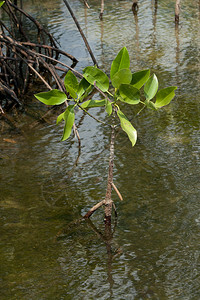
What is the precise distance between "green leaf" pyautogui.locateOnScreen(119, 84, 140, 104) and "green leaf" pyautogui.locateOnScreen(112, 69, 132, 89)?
0.03 m

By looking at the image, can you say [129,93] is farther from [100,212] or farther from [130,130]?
[100,212]

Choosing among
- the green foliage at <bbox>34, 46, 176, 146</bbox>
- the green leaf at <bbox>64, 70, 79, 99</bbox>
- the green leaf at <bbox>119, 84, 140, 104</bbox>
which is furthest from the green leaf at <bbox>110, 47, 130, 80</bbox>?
the green leaf at <bbox>64, 70, 79, 99</bbox>

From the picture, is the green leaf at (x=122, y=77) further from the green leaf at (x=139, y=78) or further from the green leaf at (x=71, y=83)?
the green leaf at (x=71, y=83)

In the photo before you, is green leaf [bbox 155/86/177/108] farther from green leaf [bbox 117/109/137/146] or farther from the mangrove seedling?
green leaf [bbox 117/109/137/146]

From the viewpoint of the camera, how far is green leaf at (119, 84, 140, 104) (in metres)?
2.92

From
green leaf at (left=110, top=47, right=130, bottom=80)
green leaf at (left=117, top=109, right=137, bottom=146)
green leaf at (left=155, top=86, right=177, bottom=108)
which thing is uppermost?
green leaf at (left=110, top=47, right=130, bottom=80)

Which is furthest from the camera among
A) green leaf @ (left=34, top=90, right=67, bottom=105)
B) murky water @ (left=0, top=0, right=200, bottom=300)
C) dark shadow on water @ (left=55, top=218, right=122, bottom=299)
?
dark shadow on water @ (left=55, top=218, right=122, bottom=299)

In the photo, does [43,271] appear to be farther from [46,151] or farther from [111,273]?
[46,151]

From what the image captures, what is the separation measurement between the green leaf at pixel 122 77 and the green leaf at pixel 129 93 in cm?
3

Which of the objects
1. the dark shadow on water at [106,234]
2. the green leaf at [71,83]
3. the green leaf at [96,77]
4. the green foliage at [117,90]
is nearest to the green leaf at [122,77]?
the green foliage at [117,90]

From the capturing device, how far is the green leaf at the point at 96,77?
9.84ft

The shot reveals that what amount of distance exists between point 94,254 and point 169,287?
0.58 meters

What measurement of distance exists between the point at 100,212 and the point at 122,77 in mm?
1162

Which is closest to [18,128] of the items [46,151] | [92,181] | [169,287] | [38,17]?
[46,151]
